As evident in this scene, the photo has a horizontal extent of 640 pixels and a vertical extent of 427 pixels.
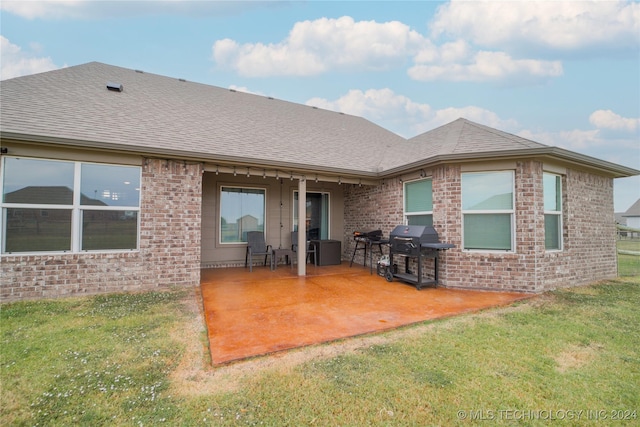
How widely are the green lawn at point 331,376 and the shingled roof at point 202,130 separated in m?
3.04

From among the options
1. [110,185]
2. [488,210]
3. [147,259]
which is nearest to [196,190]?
[110,185]

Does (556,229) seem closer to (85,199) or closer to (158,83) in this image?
(85,199)

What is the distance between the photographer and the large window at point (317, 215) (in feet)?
30.2

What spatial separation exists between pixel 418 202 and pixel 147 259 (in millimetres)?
5859

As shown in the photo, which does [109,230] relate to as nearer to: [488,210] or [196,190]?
[196,190]

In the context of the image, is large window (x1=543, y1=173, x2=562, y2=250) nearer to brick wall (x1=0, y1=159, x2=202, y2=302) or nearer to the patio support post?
the patio support post

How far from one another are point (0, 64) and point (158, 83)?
334 centimetres

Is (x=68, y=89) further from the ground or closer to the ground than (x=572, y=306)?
further from the ground

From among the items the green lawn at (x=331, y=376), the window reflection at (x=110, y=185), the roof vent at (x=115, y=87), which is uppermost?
the roof vent at (x=115, y=87)

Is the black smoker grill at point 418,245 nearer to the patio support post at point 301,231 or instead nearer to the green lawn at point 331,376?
the green lawn at point 331,376

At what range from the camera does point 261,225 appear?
827 centimetres

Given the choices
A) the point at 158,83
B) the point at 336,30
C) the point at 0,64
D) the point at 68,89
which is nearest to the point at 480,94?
the point at 336,30

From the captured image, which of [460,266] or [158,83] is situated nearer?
[460,266]

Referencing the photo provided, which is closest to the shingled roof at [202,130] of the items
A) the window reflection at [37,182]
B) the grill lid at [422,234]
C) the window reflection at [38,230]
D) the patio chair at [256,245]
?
the window reflection at [37,182]
